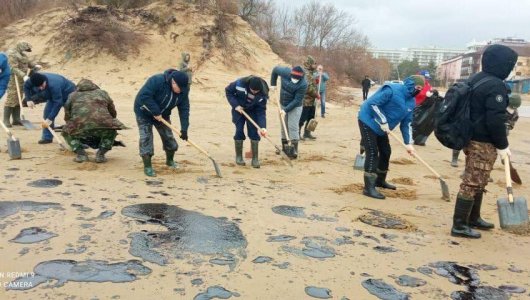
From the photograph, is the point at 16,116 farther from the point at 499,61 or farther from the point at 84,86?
the point at 499,61

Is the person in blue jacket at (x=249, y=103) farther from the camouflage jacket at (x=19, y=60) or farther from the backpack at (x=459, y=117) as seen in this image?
the camouflage jacket at (x=19, y=60)

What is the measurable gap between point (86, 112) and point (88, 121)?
123mm

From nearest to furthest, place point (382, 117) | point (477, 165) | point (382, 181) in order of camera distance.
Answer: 1. point (477, 165)
2. point (382, 117)
3. point (382, 181)

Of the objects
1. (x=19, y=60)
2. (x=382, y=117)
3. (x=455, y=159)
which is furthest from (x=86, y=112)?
(x=455, y=159)

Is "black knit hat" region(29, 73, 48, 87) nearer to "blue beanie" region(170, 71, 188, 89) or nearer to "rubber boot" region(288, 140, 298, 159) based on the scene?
"blue beanie" region(170, 71, 188, 89)

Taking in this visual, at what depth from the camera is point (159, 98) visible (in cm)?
574

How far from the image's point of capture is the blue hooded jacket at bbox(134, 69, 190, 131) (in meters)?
5.55

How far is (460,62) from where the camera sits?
108m

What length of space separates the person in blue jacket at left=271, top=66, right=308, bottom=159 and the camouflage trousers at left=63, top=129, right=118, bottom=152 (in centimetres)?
276

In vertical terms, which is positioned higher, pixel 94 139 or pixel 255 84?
pixel 255 84

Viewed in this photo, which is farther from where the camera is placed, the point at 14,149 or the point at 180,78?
the point at 14,149

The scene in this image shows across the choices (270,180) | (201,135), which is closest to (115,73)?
(201,135)

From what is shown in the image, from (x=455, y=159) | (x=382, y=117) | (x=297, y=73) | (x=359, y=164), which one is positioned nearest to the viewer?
(x=382, y=117)

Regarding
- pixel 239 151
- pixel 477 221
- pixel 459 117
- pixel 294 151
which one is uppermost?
pixel 459 117
